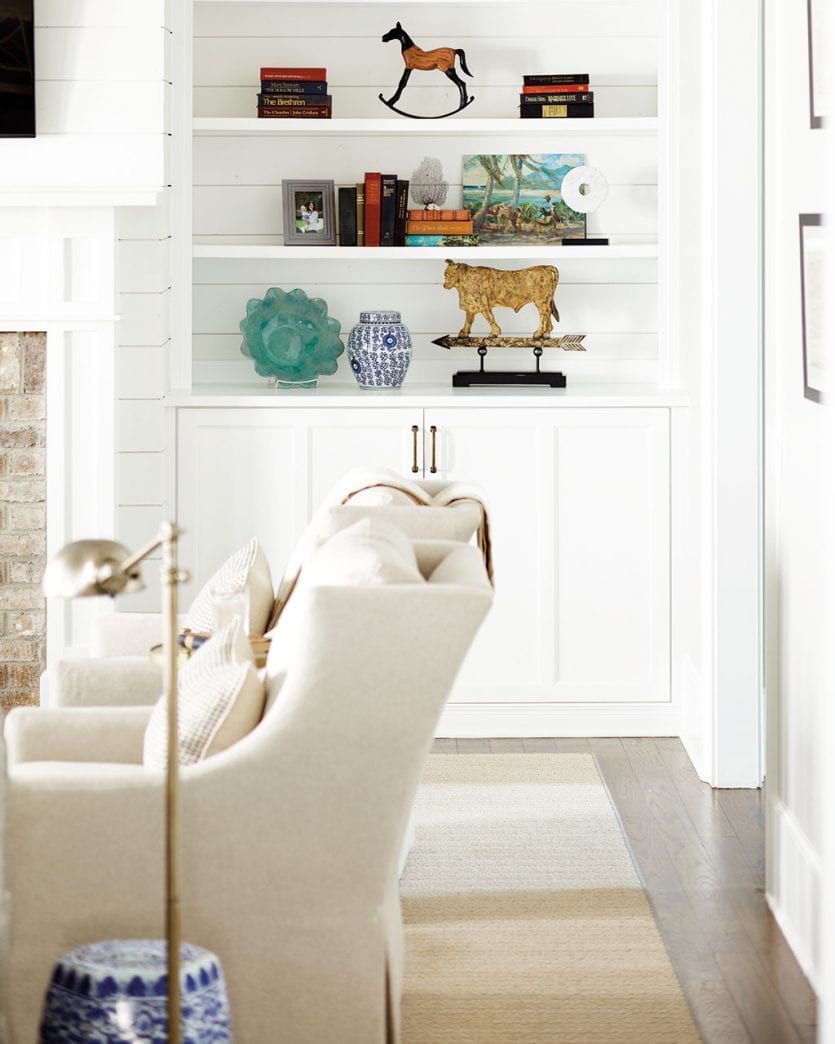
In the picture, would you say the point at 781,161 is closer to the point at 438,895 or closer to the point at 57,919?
the point at 438,895

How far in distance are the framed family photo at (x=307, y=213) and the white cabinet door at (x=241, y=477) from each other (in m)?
0.67

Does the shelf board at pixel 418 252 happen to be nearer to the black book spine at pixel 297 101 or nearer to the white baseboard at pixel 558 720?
the black book spine at pixel 297 101

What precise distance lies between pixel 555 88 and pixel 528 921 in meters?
2.94

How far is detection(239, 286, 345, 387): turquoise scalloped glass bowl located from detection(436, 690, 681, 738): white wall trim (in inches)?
48.2

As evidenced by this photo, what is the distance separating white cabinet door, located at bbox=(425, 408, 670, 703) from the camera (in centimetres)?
492

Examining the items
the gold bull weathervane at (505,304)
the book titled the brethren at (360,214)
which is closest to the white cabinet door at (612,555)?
the gold bull weathervane at (505,304)

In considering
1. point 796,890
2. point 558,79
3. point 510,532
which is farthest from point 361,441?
point 796,890

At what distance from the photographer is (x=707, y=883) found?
3.61m

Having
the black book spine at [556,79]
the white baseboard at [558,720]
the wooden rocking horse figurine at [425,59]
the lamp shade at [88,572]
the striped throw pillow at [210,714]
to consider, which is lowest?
the white baseboard at [558,720]

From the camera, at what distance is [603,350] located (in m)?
5.40

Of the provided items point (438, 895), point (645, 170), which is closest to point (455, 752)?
point (438, 895)

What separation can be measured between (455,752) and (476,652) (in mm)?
352

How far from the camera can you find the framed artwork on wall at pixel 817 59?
2.86 metres

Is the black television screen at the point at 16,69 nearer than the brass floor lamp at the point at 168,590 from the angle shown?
No
